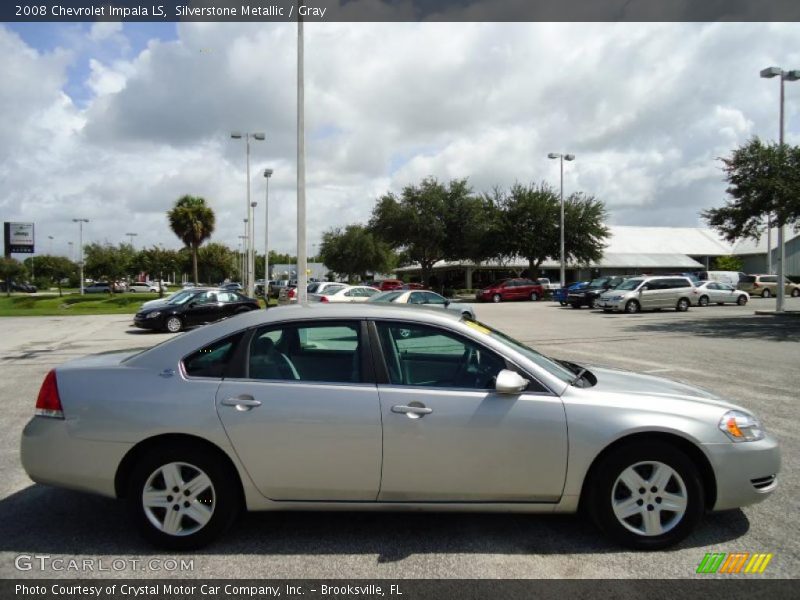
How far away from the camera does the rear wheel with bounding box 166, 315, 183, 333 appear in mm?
19891

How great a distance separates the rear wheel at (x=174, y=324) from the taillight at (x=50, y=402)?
55.7 ft

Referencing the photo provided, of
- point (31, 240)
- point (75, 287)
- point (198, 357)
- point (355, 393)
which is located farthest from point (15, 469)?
point (75, 287)

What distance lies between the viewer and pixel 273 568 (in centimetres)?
341

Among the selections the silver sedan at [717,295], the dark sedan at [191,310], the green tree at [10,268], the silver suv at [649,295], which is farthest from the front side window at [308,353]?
the green tree at [10,268]

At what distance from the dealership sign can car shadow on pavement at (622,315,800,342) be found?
7596 cm

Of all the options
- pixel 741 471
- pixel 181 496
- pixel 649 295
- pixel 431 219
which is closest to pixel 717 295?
pixel 649 295

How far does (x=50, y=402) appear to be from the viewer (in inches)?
147

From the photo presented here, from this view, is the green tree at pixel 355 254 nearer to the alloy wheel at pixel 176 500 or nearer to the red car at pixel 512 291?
the red car at pixel 512 291

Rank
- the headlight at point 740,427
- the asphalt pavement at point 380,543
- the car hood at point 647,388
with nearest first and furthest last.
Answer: the asphalt pavement at point 380,543 < the headlight at point 740,427 < the car hood at point 647,388

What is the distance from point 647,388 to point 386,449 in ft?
6.04

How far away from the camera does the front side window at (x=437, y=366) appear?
12.4 ft

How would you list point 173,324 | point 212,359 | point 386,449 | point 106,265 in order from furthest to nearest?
point 106,265 → point 173,324 → point 212,359 → point 386,449

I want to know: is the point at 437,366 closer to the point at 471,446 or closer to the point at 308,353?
the point at 471,446

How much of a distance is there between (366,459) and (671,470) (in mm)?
1861
